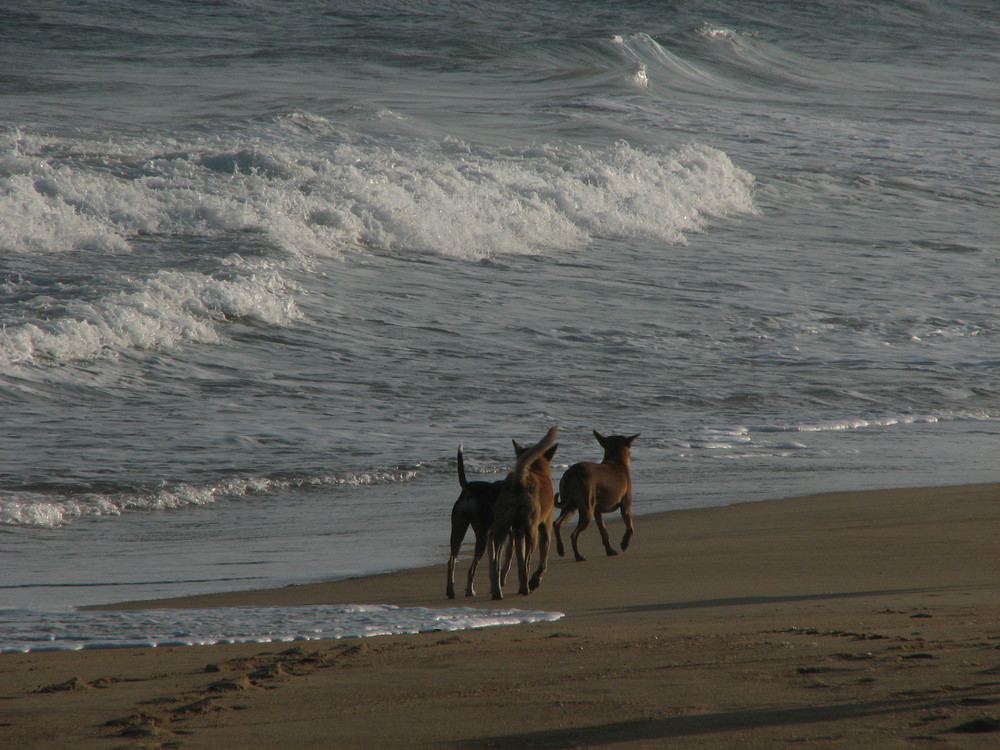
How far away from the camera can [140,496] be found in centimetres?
755

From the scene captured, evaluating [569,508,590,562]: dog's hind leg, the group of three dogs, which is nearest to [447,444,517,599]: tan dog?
the group of three dogs

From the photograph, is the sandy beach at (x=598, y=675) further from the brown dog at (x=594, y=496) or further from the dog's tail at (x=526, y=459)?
the brown dog at (x=594, y=496)

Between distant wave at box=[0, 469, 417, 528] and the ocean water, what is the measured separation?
0.9 inches

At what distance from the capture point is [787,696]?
10.5 feet

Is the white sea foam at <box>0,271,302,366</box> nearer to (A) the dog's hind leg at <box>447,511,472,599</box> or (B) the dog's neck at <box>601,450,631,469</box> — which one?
(B) the dog's neck at <box>601,450,631,469</box>

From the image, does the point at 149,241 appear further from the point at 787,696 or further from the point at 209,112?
the point at 787,696

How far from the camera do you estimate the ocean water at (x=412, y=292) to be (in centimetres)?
789

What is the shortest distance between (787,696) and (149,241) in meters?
14.1

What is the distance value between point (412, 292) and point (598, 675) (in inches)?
469

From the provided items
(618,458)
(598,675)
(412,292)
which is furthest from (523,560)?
(412,292)

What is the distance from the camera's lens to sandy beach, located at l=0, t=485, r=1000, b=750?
2975mm

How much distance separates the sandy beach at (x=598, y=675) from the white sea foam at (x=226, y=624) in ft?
0.45

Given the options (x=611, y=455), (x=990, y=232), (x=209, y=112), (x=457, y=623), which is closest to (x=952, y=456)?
(x=611, y=455)

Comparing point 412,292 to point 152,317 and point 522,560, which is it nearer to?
point 152,317
